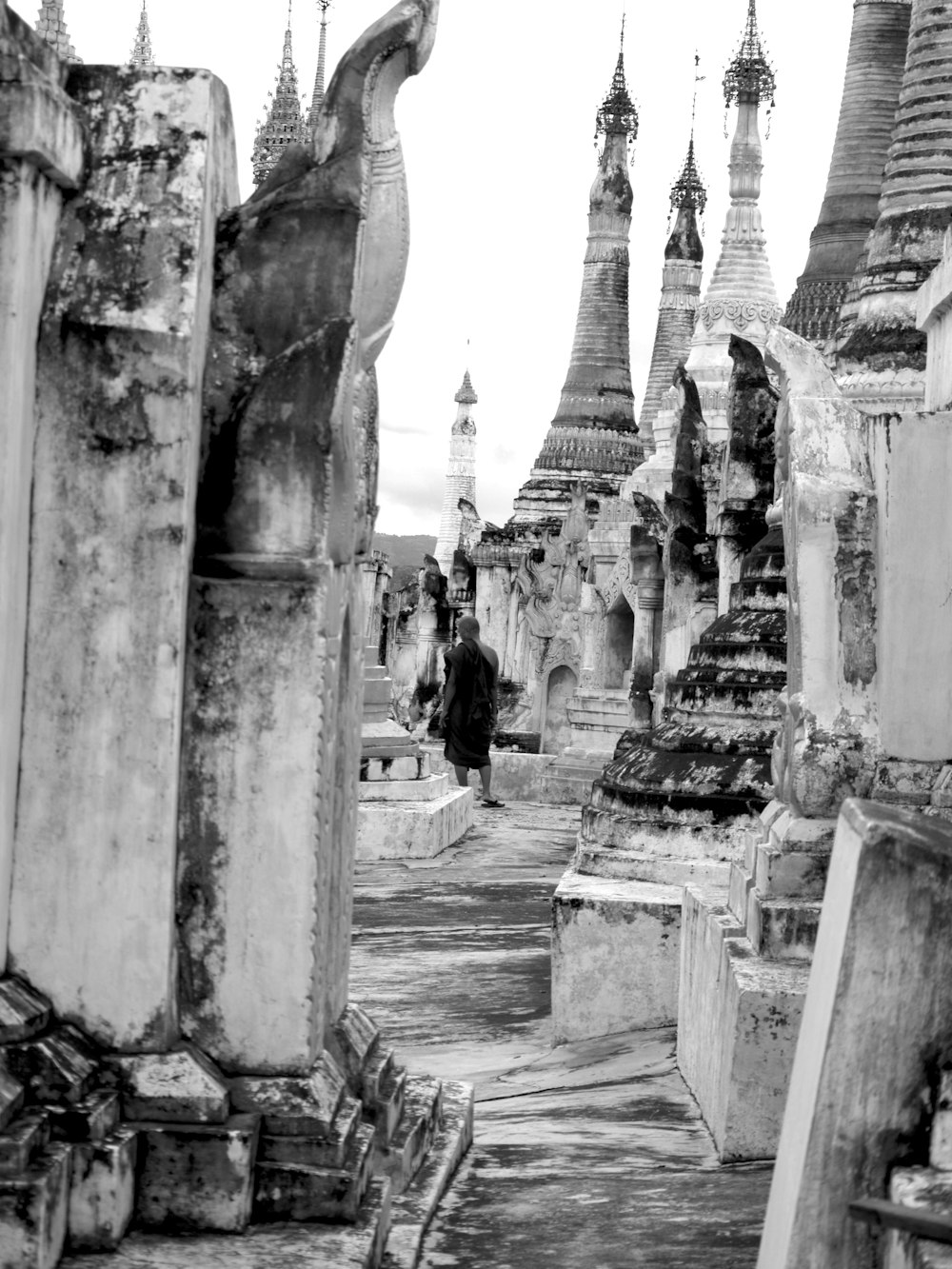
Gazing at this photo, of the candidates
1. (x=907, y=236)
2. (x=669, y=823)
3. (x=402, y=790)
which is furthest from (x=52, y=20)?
(x=669, y=823)

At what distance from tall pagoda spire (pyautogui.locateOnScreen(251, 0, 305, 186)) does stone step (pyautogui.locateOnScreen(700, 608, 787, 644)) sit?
28546mm

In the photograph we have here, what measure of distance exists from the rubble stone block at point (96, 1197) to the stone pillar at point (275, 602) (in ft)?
1.28

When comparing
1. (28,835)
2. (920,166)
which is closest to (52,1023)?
(28,835)

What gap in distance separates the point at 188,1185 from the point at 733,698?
13.6ft

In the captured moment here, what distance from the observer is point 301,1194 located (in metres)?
3.79

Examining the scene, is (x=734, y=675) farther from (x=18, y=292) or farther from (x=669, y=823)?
(x=18, y=292)

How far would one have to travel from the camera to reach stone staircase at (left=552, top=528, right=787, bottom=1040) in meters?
6.73

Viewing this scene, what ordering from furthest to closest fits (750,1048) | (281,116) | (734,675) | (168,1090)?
(281,116) < (734,675) < (750,1048) < (168,1090)

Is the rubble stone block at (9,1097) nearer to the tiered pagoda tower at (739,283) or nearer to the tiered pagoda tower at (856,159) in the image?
the tiered pagoda tower at (739,283)

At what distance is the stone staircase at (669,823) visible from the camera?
673 cm

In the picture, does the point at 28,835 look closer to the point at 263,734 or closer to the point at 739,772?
the point at 263,734

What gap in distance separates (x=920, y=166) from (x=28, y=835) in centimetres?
1557

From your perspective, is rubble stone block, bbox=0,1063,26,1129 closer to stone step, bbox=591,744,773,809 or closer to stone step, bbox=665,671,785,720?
stone step, bbox=591,744,773,809

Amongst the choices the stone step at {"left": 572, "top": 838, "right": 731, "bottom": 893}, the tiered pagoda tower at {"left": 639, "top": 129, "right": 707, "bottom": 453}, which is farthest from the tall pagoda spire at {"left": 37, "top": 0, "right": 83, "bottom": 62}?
the tiered pagoda tower at {"left": 639, "top": 129, "right": 707, "bottom": 453}
